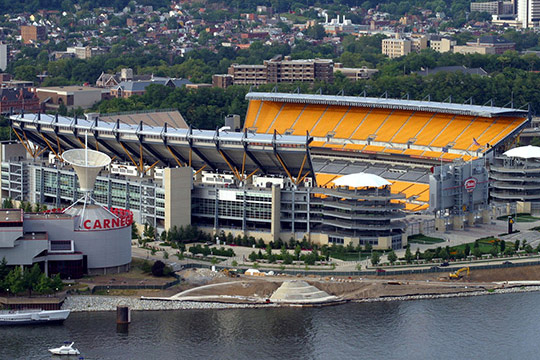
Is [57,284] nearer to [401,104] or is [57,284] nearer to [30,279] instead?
[30,279]

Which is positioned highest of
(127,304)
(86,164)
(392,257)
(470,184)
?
(86,164)

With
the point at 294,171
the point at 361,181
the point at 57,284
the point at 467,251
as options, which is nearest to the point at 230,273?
the point at 57,284

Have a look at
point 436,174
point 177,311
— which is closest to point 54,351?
point 177,311

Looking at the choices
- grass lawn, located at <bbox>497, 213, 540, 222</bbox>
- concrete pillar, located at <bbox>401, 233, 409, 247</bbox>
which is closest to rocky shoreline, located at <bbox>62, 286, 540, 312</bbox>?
concrete pillar, located at <bbox>401, 233, 409, 247</bbox>

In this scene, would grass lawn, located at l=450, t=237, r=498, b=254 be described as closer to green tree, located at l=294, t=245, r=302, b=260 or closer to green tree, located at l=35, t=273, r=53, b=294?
green tree, located at l=294, t=245, r=302, b=260

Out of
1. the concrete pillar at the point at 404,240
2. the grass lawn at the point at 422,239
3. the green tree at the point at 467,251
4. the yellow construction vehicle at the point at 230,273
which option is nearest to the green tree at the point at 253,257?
the yellow construction vehicle at the point at 230,273
